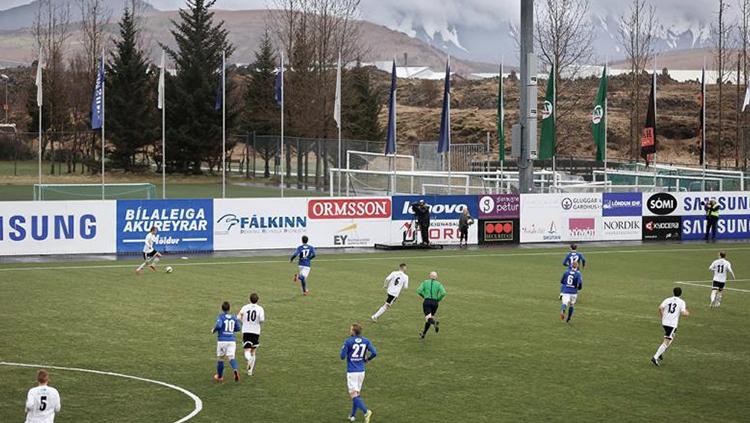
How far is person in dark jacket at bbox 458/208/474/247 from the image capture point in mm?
50281

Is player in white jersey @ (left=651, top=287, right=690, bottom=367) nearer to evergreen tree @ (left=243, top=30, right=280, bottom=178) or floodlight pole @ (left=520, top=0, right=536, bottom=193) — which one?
floodlight pole @ (left=520, top=0, right=536, bottom=193)

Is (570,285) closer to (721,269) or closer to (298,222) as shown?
(721,269)

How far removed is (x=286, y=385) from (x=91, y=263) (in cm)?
2281

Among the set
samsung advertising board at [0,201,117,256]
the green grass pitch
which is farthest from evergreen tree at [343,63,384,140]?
the green grass pitch

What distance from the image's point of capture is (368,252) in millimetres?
47531

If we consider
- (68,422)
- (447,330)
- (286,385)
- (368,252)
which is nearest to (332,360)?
(286,385)

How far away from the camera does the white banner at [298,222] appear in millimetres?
47250

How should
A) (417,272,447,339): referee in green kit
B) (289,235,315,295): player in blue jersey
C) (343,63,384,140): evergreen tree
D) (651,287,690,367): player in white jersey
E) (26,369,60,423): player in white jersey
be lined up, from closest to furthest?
(26,369,60,423): player in white jersey
(651,287,690,367): player in white jersey
(417,272,447,339): referee in green kit
(289,235,315,295): player in blue jersey
(343,63,384,140): evergreen tree

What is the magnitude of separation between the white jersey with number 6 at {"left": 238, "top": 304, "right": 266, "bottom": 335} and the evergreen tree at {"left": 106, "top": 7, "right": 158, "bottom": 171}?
64.6 metres

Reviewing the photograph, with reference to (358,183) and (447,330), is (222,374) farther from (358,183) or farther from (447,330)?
(358,183)

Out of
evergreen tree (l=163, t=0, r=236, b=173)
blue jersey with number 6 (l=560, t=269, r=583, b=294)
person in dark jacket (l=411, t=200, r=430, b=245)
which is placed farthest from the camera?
evergreen tree (l=163, t=0, r=236, b=173)

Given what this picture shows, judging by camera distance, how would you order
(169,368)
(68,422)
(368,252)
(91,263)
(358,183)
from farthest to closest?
1. (358,183)
2. (368,252)
3. (91,263)
4. (169,368)
5. (68,422)

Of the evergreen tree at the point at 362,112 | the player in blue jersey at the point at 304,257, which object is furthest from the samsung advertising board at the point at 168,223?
the evergreen tree at the point at 362,112

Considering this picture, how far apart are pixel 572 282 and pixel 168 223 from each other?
918 inches
